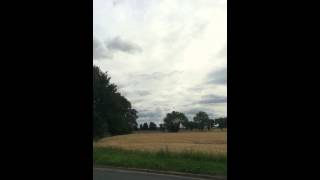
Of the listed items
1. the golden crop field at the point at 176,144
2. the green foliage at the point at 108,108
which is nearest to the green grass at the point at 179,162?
the golden crop field at the point at 176,144

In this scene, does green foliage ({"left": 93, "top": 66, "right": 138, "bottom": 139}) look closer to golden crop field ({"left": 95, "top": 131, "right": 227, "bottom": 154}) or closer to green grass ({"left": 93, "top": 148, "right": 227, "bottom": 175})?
golden crop field ({"left": 95, "top": 131, "right": 227, "bottom": 154})

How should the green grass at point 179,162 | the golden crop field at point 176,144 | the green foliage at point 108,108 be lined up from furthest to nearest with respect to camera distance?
the green foliage at point 108,108 < the golden crop field at point 176,144 < the green grass at point 179,162

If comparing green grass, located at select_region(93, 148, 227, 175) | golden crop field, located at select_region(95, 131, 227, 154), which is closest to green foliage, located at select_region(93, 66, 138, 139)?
golden crop field, located at select_region(95, 131, 227, 154)

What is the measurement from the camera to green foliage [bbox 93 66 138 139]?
3184 cm

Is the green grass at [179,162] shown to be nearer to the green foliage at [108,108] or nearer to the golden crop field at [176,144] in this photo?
the golden crop field at [176,144]

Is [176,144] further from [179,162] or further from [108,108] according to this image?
[108,108]

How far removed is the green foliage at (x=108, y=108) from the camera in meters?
31.8

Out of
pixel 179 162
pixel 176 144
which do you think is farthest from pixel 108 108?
pixel 179 162

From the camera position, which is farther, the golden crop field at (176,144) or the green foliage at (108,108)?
the green foliage at (108,108)

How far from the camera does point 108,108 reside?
33.4 meters

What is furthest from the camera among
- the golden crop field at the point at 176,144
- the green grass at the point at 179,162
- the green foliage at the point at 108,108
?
the green foliage at the point at 108,108
